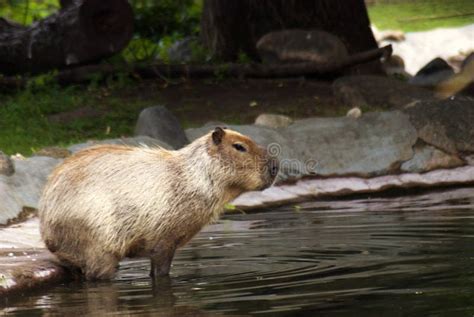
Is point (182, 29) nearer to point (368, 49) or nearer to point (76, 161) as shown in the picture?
point (368, 49)

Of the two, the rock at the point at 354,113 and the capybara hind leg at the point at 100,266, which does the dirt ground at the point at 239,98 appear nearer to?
the rock at the point at 354,113

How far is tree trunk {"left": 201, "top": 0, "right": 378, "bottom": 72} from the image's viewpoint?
16.8 m

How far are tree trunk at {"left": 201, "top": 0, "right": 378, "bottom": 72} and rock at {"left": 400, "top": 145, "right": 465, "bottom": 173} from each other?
4.62m

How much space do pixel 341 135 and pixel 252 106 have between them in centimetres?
235

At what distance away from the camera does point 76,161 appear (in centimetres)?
783

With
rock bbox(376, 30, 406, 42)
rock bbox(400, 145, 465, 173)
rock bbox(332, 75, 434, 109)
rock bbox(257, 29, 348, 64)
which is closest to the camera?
rock bbox(400, 145, 465, 173)

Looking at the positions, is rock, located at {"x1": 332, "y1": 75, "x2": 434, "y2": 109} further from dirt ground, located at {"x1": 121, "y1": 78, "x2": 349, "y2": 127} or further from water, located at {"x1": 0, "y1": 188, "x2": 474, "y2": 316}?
water, located at {"x1": 0, "y1": 188, "x2": 474, "y2": 316}

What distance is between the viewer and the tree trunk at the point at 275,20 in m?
16.8

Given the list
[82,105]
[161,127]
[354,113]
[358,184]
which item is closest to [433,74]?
[354,113]

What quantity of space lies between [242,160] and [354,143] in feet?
16.1

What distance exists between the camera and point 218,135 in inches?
309

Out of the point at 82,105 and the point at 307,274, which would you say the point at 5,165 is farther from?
the point at 82,105

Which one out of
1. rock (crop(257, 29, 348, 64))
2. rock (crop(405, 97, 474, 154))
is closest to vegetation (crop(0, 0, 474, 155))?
rock (crop(257, 29, 348, 64))

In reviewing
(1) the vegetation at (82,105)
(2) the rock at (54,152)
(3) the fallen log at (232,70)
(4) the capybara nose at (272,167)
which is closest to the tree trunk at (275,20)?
(1) the vegetation at (82,105)
